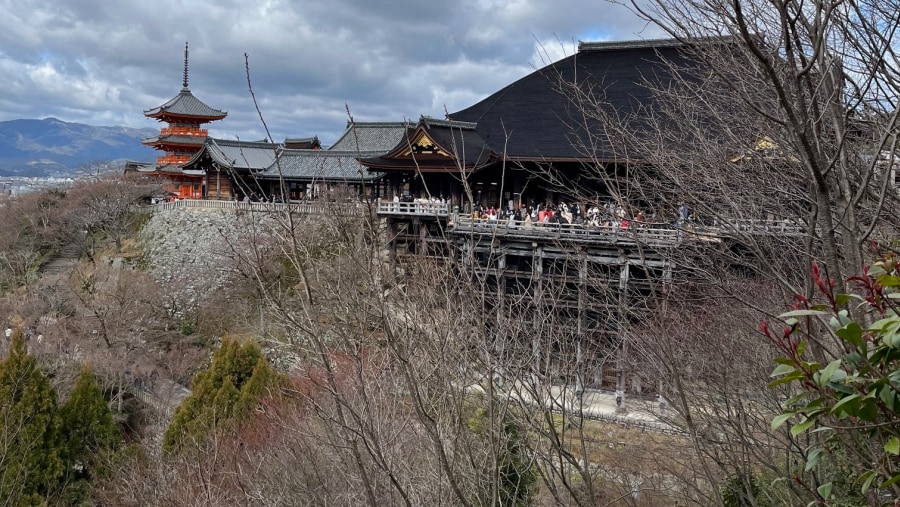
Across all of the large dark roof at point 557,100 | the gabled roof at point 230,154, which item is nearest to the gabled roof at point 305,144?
the gabled roof at point 230,154

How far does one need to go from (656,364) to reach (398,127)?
27.1m

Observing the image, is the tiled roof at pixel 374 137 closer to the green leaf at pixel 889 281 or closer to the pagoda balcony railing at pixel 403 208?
the pagoda balcony railing at pixel 403 208

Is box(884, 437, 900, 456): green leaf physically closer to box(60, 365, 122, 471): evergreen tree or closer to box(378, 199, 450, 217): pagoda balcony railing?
box(60, 365, 122, 471): evergreen tree

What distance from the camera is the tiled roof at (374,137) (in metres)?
30.7

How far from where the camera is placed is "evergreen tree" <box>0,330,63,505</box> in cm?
955

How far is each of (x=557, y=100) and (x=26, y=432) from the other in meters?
18.7

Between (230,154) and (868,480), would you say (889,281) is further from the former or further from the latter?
(230,154)

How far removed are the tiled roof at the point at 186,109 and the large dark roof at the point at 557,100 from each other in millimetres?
19305

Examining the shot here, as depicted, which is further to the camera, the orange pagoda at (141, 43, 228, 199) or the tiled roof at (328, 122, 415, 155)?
the orange pagoda at (141, 43, 228, 199)

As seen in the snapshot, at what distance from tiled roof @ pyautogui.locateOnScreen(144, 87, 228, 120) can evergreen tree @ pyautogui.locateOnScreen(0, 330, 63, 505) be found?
28771 millimetres

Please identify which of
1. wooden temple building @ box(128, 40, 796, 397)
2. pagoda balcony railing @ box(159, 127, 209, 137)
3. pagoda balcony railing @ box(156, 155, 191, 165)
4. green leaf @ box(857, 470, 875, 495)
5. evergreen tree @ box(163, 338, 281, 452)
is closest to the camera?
green leaf @ box(857, 470, 875, 495)

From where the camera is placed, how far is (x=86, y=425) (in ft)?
37.5

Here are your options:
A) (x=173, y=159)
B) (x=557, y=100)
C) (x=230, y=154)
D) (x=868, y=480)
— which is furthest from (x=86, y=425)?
(x=173, y=159)

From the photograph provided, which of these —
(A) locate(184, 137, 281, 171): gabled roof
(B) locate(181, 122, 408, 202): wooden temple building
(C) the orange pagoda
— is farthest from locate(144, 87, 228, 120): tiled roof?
(A) locate(184, 137, 281, 171): gabled roof
